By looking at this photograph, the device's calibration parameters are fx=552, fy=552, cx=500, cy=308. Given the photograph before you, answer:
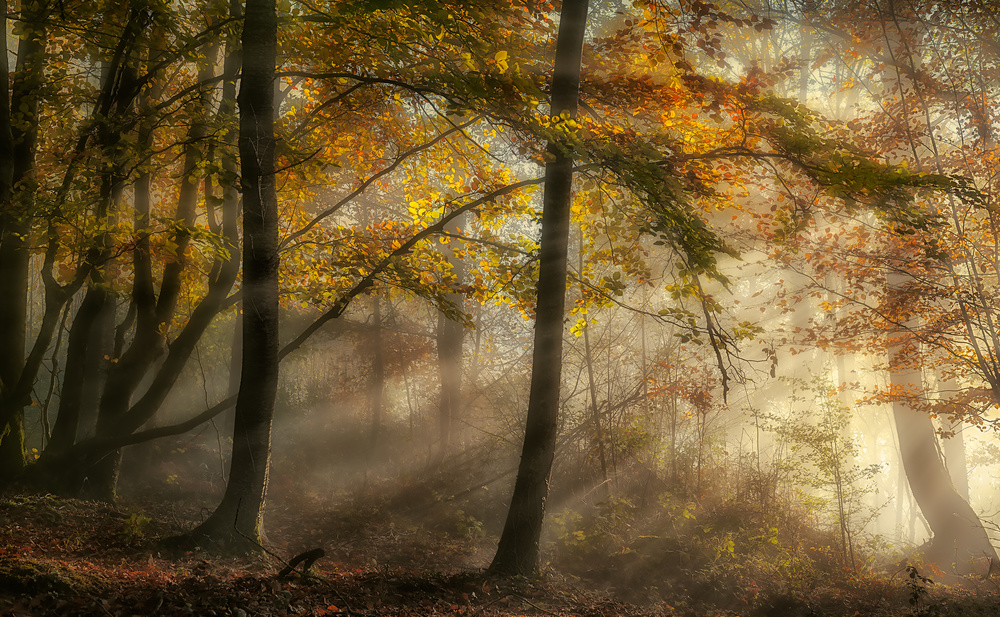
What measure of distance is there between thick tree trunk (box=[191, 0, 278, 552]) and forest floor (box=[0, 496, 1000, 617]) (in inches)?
17.4

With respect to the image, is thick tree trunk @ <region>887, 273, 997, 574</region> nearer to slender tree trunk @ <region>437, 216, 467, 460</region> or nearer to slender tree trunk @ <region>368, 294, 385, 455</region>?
slender tree trunk @ <region>437, 216, 467, 460</region>

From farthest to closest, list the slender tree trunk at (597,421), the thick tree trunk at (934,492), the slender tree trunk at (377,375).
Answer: the slender tree trunk at (377,375)
the thick tree trunk at (934,492)
the slender tree trunk at (597,421)

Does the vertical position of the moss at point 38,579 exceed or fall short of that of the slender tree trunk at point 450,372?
it falls short

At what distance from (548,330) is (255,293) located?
3.14 meters

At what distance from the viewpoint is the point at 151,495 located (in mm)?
10422

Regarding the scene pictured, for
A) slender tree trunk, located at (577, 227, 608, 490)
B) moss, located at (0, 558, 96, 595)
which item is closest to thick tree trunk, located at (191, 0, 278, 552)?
moss, located at (0, 558, 96, 595)

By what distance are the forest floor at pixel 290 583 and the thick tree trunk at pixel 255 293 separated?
1.45ft

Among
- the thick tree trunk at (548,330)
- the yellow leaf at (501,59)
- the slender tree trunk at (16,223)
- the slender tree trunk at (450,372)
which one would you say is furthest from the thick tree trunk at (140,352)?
the slender tree trunk at (450,372)

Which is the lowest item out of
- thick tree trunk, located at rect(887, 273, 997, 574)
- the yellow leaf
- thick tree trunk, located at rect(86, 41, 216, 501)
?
thick tree trunk, located at rect(887, 273, 997, 574)

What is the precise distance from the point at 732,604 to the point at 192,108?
30.9 feet

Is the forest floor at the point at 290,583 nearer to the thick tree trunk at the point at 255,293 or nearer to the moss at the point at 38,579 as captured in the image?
the moss at the point at 38,579

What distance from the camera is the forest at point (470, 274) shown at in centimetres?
529

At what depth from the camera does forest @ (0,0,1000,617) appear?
529 centimetres

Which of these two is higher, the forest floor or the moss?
the moss
